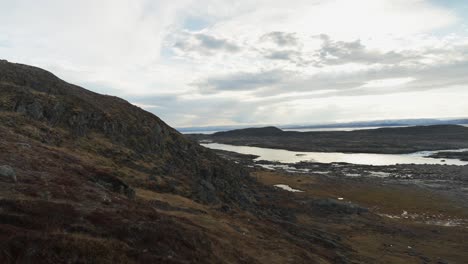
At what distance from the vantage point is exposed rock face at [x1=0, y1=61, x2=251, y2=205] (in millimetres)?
50969

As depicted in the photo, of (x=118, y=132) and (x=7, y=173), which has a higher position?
(x=118, y=132)

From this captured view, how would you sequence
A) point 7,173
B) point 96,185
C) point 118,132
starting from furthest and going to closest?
point 118,132 → point 96,185 → point 7,173

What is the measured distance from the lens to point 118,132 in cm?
6262

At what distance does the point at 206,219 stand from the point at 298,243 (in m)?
10.3

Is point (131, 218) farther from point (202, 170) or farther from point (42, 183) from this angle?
point (202, 170)

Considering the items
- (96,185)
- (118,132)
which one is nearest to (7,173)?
(96,185)

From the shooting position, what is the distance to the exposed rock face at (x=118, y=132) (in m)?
51.0

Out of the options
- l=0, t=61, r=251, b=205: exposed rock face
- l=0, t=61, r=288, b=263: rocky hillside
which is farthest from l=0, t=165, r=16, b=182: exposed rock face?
l=0, t=61, r=251, b=205: exposed rock face

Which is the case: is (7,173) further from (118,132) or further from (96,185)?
(118,132)

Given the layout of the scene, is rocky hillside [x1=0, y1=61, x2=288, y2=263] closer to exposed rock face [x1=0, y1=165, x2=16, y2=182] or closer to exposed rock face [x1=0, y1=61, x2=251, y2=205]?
exposed rock face [x1=0, y1=165, x2=16, y2=182]

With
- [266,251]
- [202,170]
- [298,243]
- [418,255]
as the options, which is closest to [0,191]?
[266,251]

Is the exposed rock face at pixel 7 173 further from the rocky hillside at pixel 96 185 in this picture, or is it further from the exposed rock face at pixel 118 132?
the exposed rock face at pixel 118 132

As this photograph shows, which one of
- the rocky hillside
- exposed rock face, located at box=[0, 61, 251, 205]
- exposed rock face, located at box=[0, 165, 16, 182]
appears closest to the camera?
the rocky hillside

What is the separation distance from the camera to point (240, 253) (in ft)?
82.3
